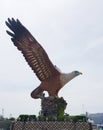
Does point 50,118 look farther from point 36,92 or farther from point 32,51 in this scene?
point 32,51

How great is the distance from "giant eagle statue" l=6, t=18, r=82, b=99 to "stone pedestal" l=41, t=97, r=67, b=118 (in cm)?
50

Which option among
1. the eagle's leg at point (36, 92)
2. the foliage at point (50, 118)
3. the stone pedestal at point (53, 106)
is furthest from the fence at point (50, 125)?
the eagle's leg at point (36, 92)

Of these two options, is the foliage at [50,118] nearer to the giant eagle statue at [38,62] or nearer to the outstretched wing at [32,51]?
the giant eagle statue at [38,62]

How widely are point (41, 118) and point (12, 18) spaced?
8.17 metres

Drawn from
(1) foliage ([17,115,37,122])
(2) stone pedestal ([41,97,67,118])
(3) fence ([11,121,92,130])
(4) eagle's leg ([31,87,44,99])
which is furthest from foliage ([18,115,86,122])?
(4) eagle's leg ([31,87,44,99])

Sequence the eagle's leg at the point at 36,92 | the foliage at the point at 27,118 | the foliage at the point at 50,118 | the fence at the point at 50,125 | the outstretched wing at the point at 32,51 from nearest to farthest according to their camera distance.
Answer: the fence at the point at 50,125 < the foliage at the point at 50,118 < the foliage at the point at 27,118 < the outstretched wing at the point at 32,51 < the eagle's leg at the point at 36,92

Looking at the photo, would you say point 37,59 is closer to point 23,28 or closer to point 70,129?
point 23,28

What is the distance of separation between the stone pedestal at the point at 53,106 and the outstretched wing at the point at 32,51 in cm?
183

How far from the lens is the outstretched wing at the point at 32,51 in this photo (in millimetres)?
28609

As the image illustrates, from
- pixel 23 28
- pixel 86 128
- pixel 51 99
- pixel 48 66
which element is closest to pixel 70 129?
pixel 86 128

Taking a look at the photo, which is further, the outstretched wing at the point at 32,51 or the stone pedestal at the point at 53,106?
the stone pedestal at the point at 53,106

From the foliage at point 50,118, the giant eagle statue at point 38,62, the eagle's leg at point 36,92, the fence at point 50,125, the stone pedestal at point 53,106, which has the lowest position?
the fence at point 50,125

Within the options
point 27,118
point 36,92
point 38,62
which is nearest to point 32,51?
point 38,62

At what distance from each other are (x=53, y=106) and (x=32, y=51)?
4.78 m
